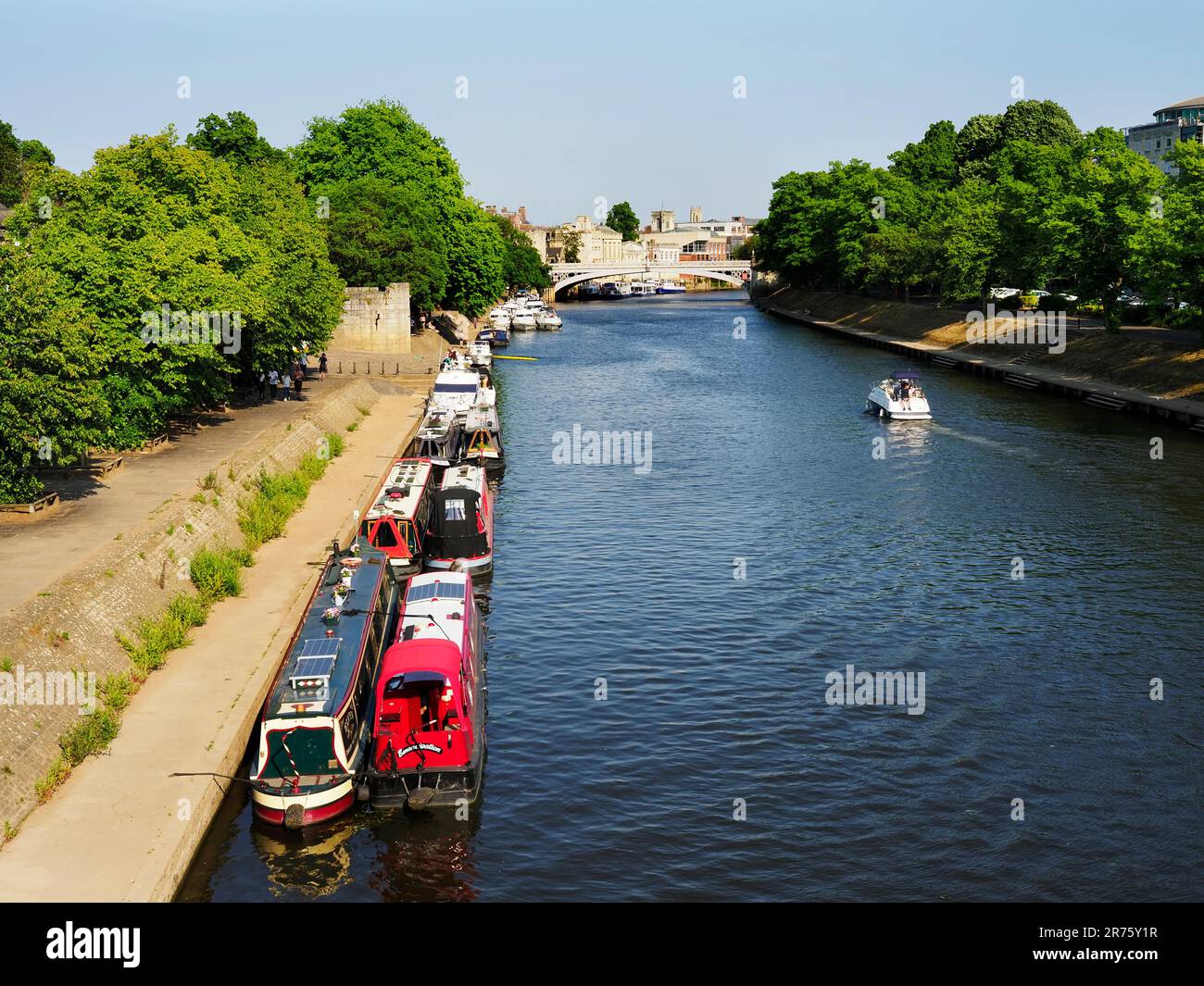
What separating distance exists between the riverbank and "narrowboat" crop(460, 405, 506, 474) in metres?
39.2

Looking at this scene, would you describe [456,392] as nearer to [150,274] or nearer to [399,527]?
[150,274]

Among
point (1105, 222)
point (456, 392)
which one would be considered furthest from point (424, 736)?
point (1105, 222)

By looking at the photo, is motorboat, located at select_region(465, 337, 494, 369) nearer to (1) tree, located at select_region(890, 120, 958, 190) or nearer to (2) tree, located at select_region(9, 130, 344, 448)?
(2) tree, located at select_region(9, 130, 344, 448)

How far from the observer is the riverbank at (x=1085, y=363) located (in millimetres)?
80125

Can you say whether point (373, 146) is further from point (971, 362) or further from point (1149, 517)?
point (1149, 517)

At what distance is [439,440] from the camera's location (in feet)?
205

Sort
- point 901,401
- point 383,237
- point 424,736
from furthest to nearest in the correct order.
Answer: point 383,237 < point 901,401 < point 424,736

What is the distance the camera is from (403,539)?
44.3 m

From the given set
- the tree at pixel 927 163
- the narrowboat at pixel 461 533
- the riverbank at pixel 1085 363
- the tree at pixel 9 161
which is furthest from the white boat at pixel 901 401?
the tree at pixel 9 161

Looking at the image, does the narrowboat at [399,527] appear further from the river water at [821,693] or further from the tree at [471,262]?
the tree at [471,262]

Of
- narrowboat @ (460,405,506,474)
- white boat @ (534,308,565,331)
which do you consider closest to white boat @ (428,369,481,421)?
narrowboat @ (460,405,506,474)

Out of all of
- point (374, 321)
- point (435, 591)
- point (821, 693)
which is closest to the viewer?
point (821, 693)

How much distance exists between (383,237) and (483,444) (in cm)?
5043

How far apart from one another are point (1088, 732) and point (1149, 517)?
80.4ft
